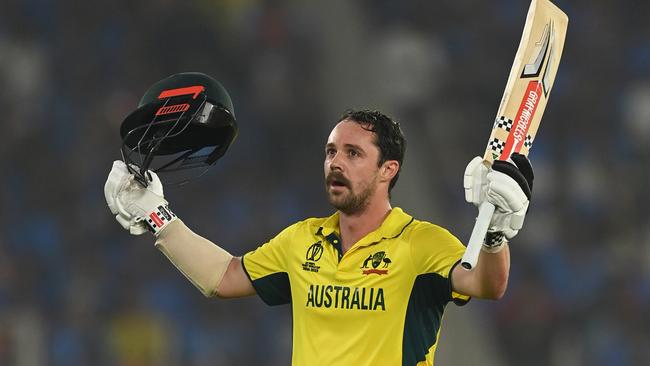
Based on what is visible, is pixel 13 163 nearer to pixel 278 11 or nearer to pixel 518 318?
pixel 278 11

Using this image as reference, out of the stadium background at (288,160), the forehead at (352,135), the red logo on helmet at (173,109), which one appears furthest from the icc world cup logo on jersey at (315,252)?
the stadium background at (288,160)

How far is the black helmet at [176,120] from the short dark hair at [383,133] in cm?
42

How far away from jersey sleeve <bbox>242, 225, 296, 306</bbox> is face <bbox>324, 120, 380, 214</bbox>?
0.27 m

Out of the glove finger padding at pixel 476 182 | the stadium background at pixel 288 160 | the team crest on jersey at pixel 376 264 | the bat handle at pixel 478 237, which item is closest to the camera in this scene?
the bat handle at pixel 478 237

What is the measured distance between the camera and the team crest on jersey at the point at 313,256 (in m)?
3.50

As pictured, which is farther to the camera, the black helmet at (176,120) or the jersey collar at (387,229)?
the black helmet at (176,120)

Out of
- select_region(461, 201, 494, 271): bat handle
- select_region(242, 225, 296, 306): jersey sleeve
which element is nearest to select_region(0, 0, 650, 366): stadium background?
select_region(242, 225, 296, 306): jersey sleeve

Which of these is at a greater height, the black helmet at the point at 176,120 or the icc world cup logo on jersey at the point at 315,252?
the black helmet at the point at 176,120

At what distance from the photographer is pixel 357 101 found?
7.45m

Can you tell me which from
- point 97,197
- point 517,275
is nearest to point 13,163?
point 97,197

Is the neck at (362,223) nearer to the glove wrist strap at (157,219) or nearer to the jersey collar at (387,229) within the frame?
the jersey collar at (387,229)

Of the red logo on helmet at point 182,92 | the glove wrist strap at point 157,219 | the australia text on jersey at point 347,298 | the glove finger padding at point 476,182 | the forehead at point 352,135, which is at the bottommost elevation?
the australia text on jersey at point 347,298

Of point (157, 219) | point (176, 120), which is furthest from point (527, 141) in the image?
point (157, 219)

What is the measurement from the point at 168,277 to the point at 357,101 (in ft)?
5.48
